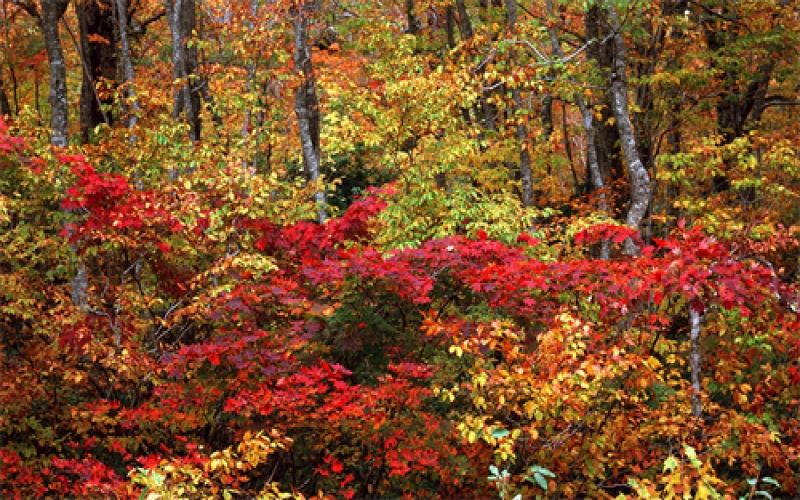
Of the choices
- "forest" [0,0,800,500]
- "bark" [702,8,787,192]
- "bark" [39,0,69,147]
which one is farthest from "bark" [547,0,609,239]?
"bark" [39,0,69,147]

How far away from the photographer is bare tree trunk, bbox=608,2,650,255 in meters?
8.75

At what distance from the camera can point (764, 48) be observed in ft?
39.4

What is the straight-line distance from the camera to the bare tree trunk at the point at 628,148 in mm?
8750

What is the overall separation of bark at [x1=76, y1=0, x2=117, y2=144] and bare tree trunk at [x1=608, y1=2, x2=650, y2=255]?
7717mm

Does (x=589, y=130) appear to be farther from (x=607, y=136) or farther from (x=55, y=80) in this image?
(x=55, y=80)

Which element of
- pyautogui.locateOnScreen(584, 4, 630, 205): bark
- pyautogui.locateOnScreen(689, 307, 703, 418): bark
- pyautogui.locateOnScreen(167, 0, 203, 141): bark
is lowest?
pyautogui.locateOnScreen(689, 307, 703, 418): bark

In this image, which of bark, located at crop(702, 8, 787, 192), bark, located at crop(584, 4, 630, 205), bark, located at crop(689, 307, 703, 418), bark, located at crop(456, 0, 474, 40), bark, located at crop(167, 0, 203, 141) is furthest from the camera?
bark, located at crop(456, 0, 474, 40)

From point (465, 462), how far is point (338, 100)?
6626mm

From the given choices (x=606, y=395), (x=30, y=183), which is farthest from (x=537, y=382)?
(x=30, y=183)

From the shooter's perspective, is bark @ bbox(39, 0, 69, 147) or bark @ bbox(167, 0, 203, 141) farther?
bark @ bbox(167, 0, 203, 141)

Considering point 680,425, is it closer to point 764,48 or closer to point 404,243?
point 404,243

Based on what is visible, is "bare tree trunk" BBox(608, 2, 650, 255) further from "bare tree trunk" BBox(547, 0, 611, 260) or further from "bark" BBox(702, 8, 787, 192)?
"bark" BBox(702, 8, 787, 192)

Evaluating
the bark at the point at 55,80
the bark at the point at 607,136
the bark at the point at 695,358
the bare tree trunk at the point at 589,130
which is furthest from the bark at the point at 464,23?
the bark at the point at 695,358

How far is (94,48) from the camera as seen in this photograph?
11062 millimetres
